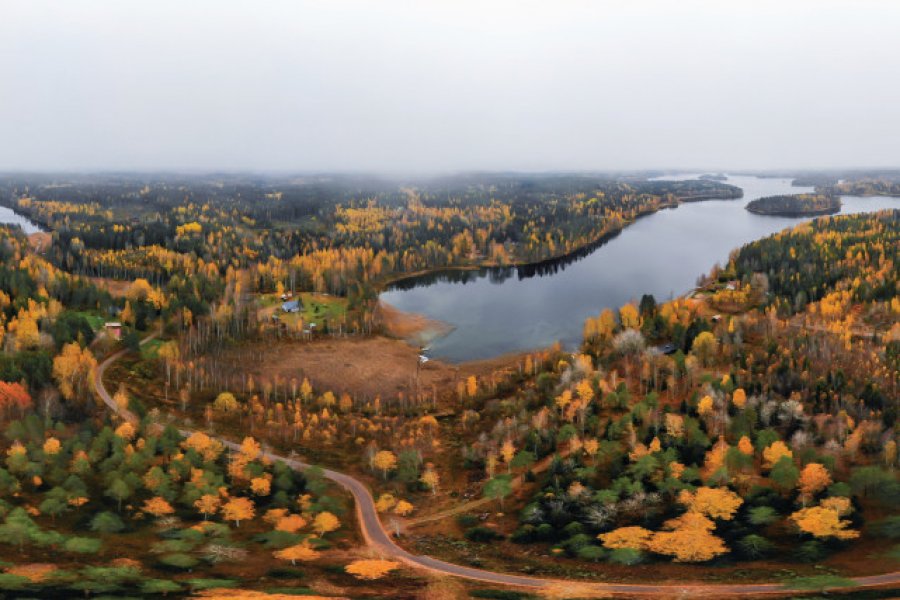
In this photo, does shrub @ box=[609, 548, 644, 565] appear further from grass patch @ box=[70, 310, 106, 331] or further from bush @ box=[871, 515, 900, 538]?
grass patch @ box=[70, 310, 106, 331]

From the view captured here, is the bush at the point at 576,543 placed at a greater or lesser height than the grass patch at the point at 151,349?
lesser

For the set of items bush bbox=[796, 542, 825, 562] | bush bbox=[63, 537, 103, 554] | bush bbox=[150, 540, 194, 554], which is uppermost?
bush bbox=[63, 537, 103, 554]

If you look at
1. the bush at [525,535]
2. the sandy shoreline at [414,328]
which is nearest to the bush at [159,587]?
the bush at [525,535]

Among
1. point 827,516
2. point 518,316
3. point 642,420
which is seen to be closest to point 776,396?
point 642,420

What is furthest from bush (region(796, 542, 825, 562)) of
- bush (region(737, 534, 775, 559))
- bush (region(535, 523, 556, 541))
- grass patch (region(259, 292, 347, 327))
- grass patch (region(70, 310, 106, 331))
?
grass patch (region(70, 310, 106, 331))

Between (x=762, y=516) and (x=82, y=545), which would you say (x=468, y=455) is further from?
(x=82, y=545)

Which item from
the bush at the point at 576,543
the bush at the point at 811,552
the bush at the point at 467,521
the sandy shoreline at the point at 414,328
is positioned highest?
the sandy shoreline at the point at 414,328

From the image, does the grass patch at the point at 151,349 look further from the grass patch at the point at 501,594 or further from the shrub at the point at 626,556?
the shrub at the point at 626,556

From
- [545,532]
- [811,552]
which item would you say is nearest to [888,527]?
[811,552]

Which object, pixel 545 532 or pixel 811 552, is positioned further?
pixel 545 532

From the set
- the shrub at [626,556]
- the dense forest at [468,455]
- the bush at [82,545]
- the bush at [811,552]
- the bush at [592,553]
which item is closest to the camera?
the bush at [811,552]
